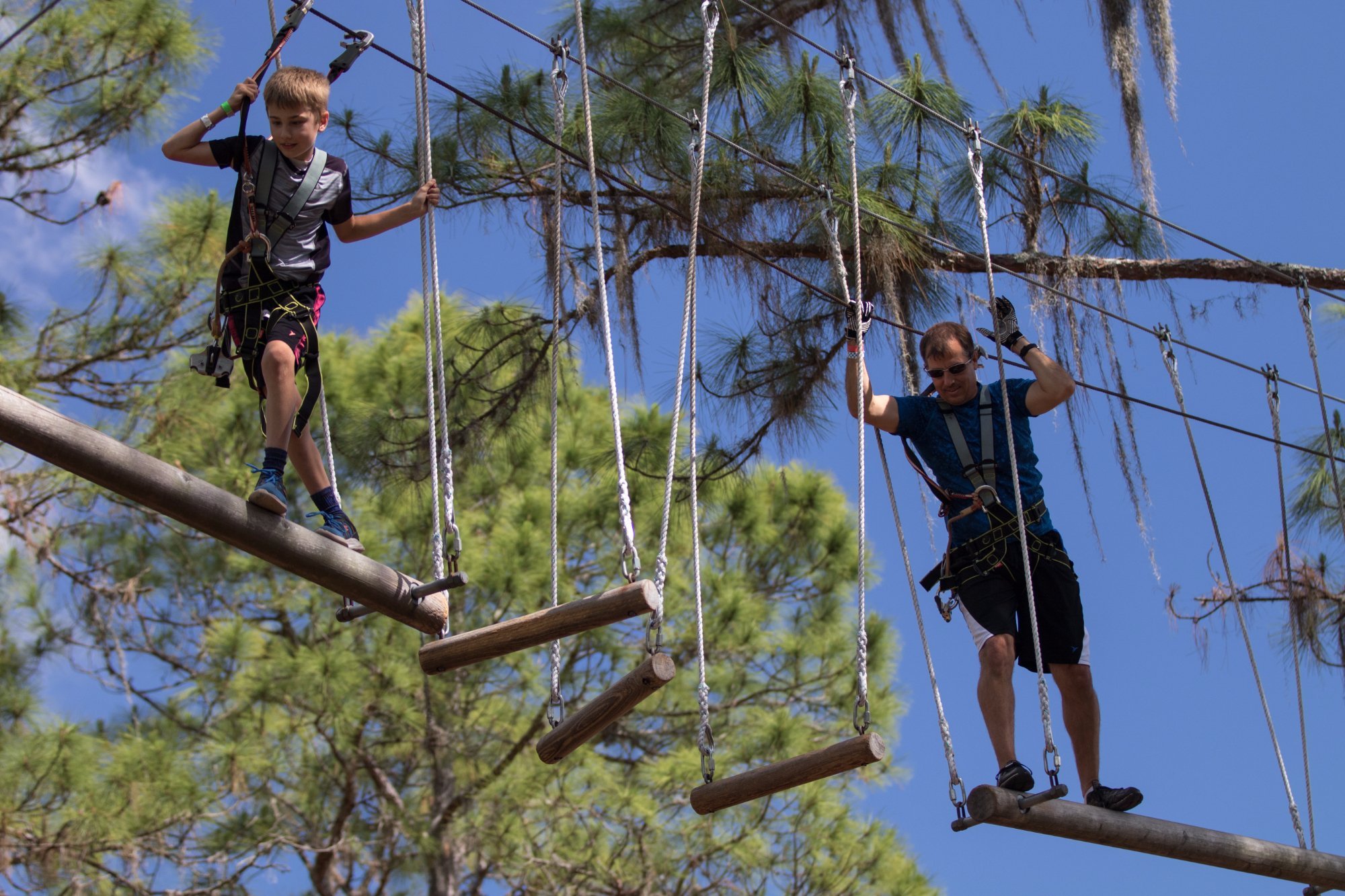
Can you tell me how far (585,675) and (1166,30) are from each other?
5.23 m

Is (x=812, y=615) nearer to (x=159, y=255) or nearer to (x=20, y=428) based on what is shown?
(x=159, y=255)

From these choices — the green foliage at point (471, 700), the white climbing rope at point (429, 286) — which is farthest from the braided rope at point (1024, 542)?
the green foliage at point (471, 700)

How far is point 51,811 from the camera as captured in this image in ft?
24.3

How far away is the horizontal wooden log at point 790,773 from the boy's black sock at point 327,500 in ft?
2.84

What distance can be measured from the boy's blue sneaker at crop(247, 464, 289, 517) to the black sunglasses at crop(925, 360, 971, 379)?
1511mm

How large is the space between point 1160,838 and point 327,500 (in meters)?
1.88

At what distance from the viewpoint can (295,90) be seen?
9.96 ft

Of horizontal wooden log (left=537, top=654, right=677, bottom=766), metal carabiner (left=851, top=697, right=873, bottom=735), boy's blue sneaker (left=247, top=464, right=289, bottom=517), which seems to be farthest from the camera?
metal carabiner (left=851, top=697, right=873, bottom=735)

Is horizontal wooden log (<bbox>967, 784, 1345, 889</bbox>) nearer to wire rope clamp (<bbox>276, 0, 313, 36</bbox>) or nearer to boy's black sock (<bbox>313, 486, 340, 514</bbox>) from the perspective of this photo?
boy's black sock (<bbox>313, 486, 340, 514</bbox>)

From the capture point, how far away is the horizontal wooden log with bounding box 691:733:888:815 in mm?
3066

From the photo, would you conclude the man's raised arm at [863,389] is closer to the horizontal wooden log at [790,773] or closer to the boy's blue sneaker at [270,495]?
the horizontal wooden log at [790,773]

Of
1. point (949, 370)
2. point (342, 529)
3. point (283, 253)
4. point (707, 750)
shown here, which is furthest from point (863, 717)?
point (283, 253)

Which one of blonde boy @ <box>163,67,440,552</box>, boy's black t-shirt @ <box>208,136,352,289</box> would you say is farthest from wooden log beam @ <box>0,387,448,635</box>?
boy's black t-shirt @ <box>208,136,352,289</box>

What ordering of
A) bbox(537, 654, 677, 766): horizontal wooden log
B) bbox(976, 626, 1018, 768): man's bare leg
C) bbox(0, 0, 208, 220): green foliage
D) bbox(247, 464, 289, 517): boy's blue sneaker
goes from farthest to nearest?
bbox(0, 0, 208, 220): green foliage → bbox(976, 626, 1018, 768): man's bare leg → bbox(537, 654, 677, 766): horizontal wooden log → bbox(247, 464, 289, 517): boy's blue sneaker
